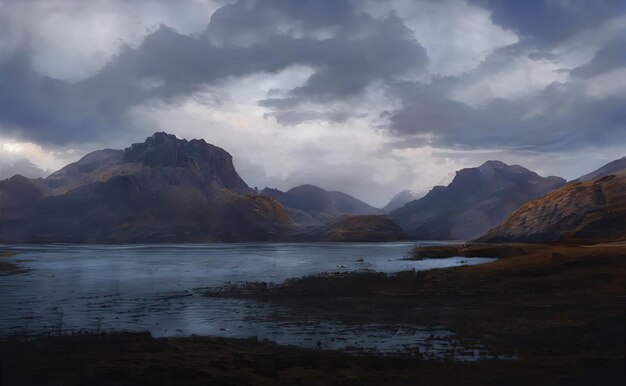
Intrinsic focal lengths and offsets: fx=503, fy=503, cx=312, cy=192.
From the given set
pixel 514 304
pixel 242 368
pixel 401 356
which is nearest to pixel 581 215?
pixel 514 304

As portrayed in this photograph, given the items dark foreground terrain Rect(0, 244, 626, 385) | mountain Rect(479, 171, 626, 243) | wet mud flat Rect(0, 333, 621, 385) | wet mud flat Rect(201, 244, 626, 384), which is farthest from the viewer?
mountain Rect(479, 171, 626, 243)

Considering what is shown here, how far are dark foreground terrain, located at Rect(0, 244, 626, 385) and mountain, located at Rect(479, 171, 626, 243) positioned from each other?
91724mm

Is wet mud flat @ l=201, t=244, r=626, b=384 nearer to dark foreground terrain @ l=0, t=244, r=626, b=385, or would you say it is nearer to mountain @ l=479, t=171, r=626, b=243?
dark foreground terrain @ l=0, t=244, r=626, b=385

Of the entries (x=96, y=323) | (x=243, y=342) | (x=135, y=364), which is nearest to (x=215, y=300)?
(x=96, y=323)

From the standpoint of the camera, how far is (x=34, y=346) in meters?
29.2

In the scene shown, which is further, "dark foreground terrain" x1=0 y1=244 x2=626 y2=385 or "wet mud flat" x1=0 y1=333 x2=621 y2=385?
"dark foreground terrain" x1=0 y1=244 x2=626 y2=385

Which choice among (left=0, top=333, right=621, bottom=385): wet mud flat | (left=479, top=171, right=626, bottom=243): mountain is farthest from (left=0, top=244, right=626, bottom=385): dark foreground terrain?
(left=479, top=171, right=626, bottom=243): mountain

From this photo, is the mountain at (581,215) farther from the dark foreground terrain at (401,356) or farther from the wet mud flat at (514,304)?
the dark foreground terrain at (401,356)

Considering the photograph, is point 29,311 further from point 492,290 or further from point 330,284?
point 492,290

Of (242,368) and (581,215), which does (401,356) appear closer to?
(242,368)

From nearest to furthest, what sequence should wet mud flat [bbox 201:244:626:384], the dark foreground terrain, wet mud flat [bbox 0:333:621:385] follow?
wet mud flat [bbox 0:333:621:385] < the dark foreground terrain < wet mud flat [bbox 201:244:626:384]

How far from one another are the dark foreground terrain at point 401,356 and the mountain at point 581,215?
9172cm

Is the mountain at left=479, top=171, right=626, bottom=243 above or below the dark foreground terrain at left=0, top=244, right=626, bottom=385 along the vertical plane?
above

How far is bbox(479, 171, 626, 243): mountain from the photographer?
132m
